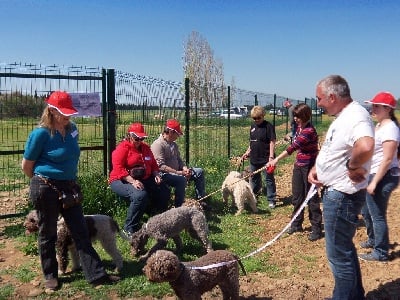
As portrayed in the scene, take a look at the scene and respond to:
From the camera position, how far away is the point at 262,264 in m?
5.03

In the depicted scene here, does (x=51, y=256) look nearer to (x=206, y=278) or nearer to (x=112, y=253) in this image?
(x=112, y=253)

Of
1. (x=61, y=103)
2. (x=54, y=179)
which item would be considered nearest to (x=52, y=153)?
(x=54, y=179)

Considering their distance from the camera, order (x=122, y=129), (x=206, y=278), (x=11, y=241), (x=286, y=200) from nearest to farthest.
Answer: (x=206, y=278)
(x=11, y=241)
(x=122, y=129)
(x=286, y=200)

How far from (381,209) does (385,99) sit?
46.6 inches

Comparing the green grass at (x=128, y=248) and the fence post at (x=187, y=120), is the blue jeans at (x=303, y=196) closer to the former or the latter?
the green grass at (x=128, y=248)

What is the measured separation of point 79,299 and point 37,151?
58.5 inches

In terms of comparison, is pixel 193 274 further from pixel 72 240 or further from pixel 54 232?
pixel 72 240

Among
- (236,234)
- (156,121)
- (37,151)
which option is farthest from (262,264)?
(156,121)

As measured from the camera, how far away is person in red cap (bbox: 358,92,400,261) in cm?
431

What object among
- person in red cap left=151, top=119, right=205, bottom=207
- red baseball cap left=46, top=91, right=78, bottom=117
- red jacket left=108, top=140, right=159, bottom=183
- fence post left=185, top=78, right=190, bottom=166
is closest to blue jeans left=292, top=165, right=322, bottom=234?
person in red cap left=151, top=119, right=205, bottom=207

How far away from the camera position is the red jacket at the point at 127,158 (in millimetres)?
5852

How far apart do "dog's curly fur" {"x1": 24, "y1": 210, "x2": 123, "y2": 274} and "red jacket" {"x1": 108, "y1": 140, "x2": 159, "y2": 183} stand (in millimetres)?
1185

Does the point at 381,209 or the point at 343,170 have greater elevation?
the point at 343,170

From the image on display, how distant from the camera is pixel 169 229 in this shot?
5062 millimetres
